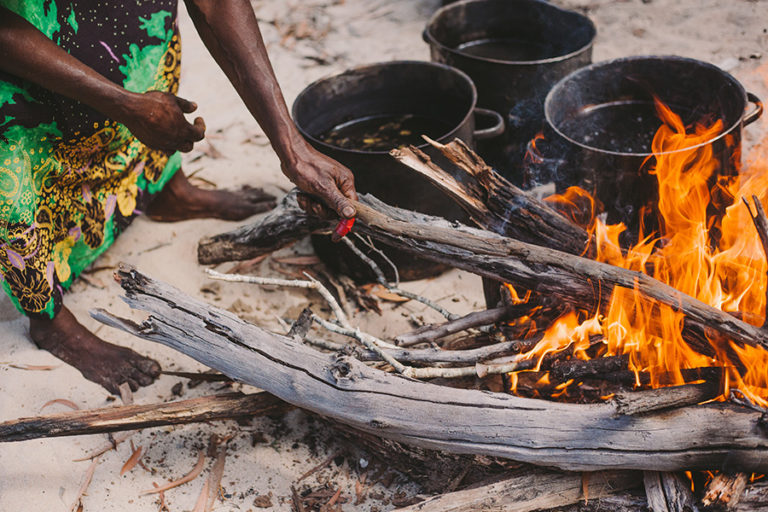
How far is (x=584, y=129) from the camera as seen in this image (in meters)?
3.10

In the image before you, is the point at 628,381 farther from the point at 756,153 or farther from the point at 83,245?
the point at 83,245

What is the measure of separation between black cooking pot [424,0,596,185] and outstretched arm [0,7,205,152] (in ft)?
5.15

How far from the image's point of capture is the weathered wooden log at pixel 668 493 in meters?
1.97

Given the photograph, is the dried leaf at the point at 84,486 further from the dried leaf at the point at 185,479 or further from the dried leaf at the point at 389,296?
the dried leaf at the point at 389,296

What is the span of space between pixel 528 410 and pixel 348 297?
1.40 metres

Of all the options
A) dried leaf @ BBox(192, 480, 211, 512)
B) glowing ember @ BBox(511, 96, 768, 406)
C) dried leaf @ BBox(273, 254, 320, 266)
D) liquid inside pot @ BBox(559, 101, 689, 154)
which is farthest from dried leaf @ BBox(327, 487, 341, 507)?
liquid inside pot @ BBox(559, 101, 689, 154)

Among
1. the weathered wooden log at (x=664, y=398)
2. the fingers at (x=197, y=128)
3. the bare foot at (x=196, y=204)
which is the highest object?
the fingers at (x=197, y=128)

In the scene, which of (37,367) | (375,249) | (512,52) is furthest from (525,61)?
(37,367)

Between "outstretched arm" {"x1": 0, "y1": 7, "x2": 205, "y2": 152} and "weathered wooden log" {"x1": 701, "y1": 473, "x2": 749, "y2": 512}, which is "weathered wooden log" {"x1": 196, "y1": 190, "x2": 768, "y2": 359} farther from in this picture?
"outstretched arm" {"x1": 0, "y1": 7, "x2": 205, "y2": 152}

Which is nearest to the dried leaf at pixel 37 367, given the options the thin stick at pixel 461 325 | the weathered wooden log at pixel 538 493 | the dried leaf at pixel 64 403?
the dried leaf at pixel 64 403

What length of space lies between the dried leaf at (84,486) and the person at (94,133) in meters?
0.39

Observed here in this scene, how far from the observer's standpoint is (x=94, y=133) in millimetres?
2891

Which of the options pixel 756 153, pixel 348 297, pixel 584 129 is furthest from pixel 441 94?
pixel 756 153

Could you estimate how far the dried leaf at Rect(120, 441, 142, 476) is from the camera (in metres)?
2.57
